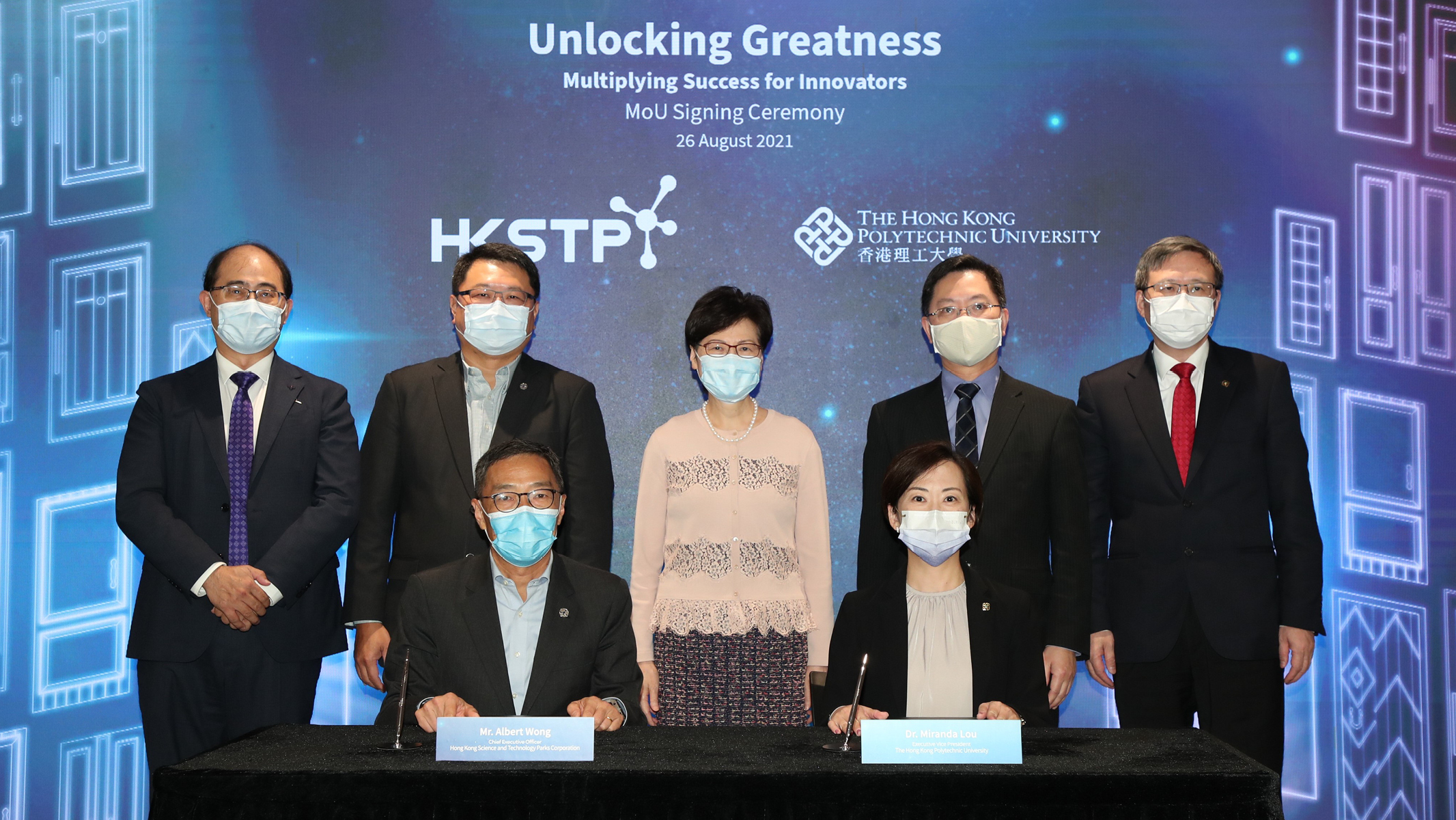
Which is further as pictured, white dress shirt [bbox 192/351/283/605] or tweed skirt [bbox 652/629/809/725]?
white dress shirt [bbox 192/351/283/605]

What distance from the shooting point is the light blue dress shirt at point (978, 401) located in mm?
3123

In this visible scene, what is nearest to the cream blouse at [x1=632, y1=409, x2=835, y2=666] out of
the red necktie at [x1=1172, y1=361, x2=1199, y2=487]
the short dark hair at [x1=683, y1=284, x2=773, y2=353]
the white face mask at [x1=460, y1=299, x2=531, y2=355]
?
the short dark hair at [x1=683, y1=284, x2=773, y2=353]

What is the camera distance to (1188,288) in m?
3.15

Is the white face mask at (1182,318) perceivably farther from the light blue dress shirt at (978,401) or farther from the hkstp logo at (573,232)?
the hkstp logo at (573,232)

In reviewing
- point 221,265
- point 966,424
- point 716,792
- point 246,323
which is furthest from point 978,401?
point 221,265

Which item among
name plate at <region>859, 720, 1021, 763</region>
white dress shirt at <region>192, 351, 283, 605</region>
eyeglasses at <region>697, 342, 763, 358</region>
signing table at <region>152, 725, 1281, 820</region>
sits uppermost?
eyeglasses at <region>697, 342, 763, 358</region>

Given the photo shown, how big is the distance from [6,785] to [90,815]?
0.32m

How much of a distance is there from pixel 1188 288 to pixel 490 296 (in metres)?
1.94

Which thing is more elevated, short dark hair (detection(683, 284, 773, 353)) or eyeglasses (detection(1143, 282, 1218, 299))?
eyeglasses (detection(1143, 282, 1218, 299))

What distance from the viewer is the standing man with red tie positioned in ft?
10.0

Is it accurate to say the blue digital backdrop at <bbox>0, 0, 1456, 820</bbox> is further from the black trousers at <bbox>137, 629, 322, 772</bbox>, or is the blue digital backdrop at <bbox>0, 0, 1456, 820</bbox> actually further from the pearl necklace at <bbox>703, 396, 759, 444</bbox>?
the black trousers at <bbox>137, 629, 322, 772</bbox>

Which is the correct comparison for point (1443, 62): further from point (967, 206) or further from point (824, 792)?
point (824, 792)

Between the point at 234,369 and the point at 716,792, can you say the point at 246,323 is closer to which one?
the point at 234,369

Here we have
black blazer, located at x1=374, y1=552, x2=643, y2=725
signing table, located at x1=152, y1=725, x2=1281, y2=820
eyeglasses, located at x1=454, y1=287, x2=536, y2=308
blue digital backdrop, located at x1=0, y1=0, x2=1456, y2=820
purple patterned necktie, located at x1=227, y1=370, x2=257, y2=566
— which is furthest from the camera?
blue digital backdrop, located at x1=0, y1=0, x2=1456, y2=820
